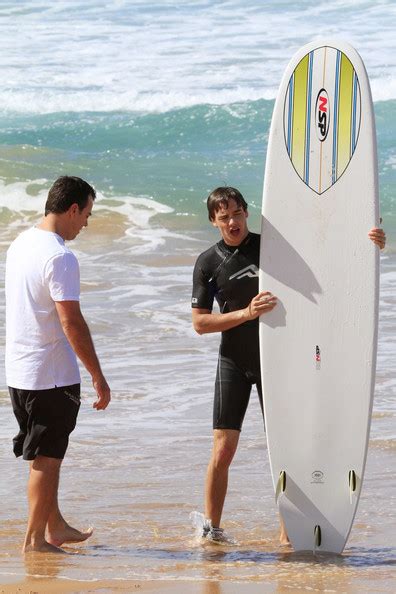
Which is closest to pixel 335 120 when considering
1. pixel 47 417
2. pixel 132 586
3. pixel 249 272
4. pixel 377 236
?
pixel 377 236

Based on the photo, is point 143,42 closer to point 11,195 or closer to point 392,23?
point 392,23

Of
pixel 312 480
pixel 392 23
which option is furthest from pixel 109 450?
pixel 392 23

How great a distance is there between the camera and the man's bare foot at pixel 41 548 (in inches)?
165

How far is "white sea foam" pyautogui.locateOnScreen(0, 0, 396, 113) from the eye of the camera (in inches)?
854

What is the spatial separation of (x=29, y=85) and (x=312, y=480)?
19.0 meters

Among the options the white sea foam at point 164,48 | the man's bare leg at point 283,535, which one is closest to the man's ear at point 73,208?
the man's bare leg at point 283,535

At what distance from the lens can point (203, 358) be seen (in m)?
7.95

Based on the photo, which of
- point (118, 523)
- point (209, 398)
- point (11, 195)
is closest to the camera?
point (118, 523)

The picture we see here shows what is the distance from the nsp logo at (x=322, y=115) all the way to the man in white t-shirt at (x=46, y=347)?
0.97 meters

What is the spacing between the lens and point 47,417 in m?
4.17

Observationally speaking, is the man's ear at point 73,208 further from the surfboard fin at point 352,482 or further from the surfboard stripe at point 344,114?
the surfboard fin at point 352,482

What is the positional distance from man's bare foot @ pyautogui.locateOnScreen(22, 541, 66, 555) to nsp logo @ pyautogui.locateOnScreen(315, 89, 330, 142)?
1.85 m

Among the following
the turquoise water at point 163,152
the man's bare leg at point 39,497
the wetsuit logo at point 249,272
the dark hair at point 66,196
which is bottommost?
the man's bare leg at point 39,497

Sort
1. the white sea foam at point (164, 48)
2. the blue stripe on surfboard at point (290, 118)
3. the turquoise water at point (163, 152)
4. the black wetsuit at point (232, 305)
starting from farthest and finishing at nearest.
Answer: the white sea foam at point (164, 48) < the turquoise water at point (163, 152) < the blue stripe on surfboard at point (290, 118) < the black wetsuit at point (232, 305)
